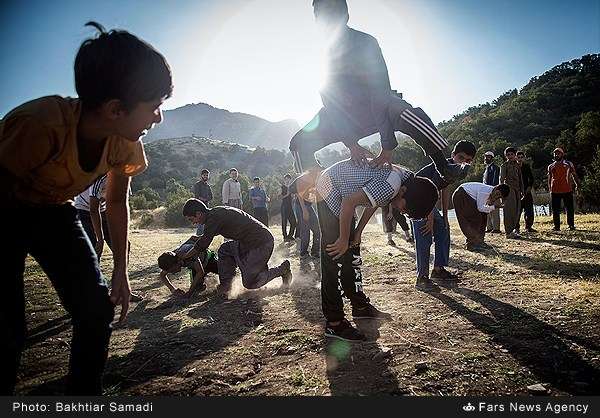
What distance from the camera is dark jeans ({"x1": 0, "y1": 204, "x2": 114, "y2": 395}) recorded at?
161cm

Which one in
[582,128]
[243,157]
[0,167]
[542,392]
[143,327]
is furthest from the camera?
[243,157]


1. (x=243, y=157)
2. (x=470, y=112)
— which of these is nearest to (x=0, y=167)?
(x=470, y=112)

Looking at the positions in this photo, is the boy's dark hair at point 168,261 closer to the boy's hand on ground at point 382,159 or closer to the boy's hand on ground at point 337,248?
the boy's hand on ground at point 337,248

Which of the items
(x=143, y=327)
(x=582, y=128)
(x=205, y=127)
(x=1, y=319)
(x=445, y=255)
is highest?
(x=205, y=127)

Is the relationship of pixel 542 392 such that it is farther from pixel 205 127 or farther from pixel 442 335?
pixel 205 127

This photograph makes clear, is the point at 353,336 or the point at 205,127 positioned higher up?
the point at 205,127

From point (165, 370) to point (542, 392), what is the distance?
2354 millimetres

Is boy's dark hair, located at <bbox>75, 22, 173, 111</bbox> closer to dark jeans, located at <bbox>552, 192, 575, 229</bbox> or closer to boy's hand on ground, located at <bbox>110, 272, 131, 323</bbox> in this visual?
boy's hand on ground, located at <bbox>110, 272, 131, 323</bbox>

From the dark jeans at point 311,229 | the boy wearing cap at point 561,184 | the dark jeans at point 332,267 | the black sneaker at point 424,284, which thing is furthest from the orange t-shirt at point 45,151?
the boy wearing cap at point 561,184

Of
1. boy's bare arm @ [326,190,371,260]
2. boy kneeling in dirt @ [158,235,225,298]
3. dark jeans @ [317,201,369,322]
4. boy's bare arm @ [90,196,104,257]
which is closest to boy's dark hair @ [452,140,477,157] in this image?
dark jeans @ [317,201,369,322]

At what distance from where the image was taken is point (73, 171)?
1.65 metres

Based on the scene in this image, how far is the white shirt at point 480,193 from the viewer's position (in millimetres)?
6165

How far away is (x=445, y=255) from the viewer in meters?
4.90

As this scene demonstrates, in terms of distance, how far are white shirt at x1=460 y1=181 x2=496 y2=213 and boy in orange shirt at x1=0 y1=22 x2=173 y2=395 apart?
5.81m
